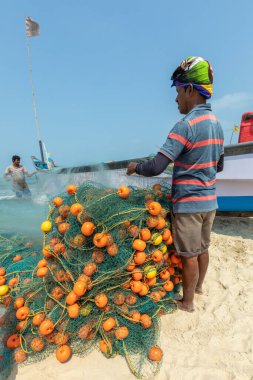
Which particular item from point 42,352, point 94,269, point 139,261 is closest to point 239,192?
point 139,261

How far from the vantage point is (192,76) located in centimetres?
217

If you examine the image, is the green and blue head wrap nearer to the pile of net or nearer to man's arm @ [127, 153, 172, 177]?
man's arm @ [127, 153, 172, 177]

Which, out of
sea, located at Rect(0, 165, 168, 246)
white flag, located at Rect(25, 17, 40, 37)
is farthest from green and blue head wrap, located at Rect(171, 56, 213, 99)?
white flag, located at Rect(25, 17, 40, 37)

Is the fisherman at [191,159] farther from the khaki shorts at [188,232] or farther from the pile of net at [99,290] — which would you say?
the pile of net at [99,290]

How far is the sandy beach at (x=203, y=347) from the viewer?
196cm

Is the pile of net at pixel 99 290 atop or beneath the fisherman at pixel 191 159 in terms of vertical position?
beneath

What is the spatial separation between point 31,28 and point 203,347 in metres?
16.3

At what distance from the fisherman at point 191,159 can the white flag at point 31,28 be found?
562 inches

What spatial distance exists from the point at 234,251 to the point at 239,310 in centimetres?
147

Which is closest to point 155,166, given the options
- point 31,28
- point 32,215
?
point 32,215

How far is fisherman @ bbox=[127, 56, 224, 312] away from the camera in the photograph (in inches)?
81.6

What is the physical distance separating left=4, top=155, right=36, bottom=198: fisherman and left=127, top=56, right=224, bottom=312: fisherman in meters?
7.69

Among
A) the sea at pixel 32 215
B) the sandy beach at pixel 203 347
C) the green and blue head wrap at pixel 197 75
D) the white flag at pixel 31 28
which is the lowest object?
the sandy beach at pixel 203 347

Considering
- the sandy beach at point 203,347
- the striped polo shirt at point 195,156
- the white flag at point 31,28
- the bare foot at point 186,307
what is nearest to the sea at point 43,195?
the striped polo shirt at point 195,156
